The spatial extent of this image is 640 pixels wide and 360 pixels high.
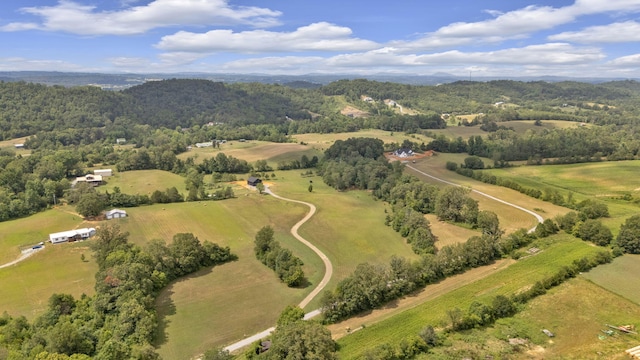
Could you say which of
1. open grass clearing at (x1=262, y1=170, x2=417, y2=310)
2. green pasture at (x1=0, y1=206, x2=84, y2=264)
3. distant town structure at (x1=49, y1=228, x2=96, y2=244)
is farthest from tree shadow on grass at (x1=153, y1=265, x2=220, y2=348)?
green pasture at (x1=0, y1=206, x2=84, y2=264)

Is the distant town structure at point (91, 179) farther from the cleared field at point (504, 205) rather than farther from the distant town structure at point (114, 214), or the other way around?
the cleared field at point (504, 205)

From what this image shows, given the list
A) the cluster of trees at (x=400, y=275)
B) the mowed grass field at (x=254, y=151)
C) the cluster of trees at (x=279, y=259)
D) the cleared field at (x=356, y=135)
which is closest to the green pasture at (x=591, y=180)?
the cluster of trees at (x=400, y=275)

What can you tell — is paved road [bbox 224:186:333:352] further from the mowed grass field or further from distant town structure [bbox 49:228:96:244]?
the mowed grass field

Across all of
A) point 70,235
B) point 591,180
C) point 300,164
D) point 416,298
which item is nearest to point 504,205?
point 591,180

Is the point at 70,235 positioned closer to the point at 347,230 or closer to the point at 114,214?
the point at 114,214

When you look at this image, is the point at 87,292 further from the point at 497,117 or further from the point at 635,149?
the point at 497,117

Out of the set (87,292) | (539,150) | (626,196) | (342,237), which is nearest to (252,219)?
(342,237)
